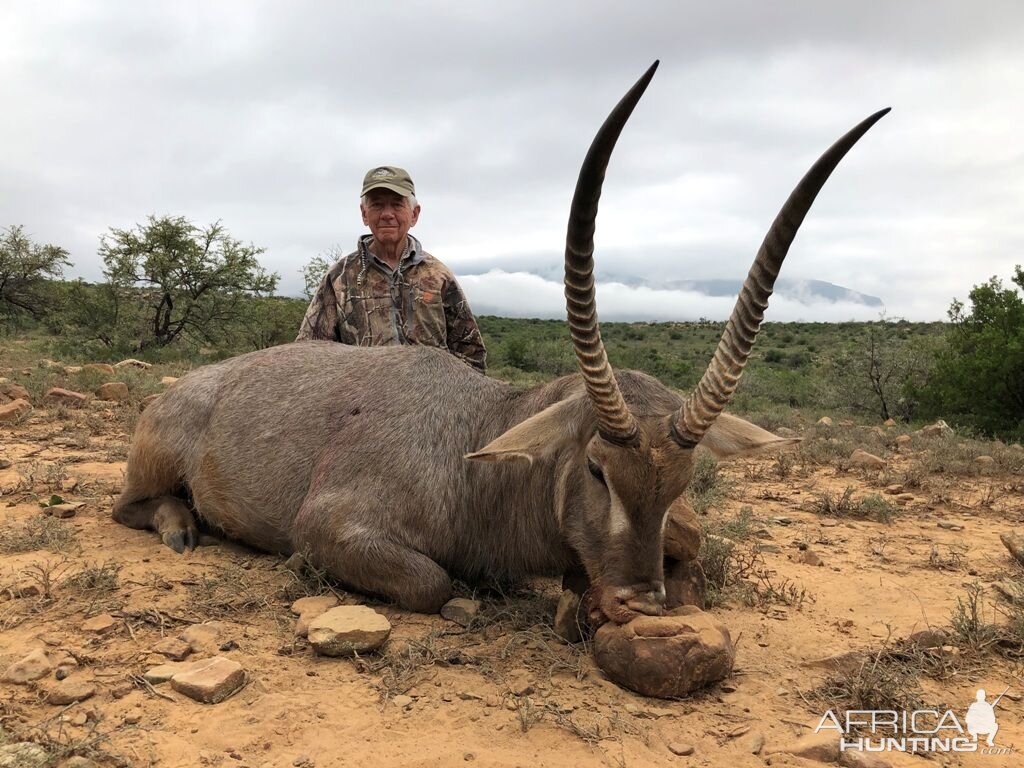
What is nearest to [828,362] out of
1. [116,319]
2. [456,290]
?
[456,290]

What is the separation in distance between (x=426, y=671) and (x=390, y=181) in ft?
16.7

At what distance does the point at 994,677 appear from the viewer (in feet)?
11.7

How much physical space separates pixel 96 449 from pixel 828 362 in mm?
21054

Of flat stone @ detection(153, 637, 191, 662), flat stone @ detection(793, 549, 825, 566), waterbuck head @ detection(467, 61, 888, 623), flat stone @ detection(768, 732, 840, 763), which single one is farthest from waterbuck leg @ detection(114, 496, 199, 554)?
flat stone @ detection(793, 549, 825, 566)

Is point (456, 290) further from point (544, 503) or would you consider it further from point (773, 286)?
point (773, 286)

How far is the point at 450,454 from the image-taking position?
14.4 feet

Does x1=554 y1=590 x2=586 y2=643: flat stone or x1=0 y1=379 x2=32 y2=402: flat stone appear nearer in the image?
x1=554 y1=590 x2=586 y2=643: flat stone

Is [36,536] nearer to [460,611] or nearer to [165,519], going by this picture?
[165,519]

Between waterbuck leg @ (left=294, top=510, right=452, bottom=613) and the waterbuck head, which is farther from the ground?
the waterbuck head

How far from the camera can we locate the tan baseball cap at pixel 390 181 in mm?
7009

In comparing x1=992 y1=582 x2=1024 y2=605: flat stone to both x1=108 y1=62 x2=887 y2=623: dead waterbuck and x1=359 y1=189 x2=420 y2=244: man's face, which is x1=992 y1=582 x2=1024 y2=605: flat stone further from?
x1=359 y1=189 x2=420 y2=244: man's face

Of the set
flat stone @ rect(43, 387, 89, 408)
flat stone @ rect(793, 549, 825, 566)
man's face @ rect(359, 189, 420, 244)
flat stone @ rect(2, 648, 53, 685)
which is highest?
man's face @ rect(359, 189, 420, 244)

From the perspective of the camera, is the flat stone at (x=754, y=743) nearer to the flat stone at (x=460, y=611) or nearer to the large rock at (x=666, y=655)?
the large rock at (x=666, y=655)

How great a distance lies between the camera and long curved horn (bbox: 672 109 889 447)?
121 inches
